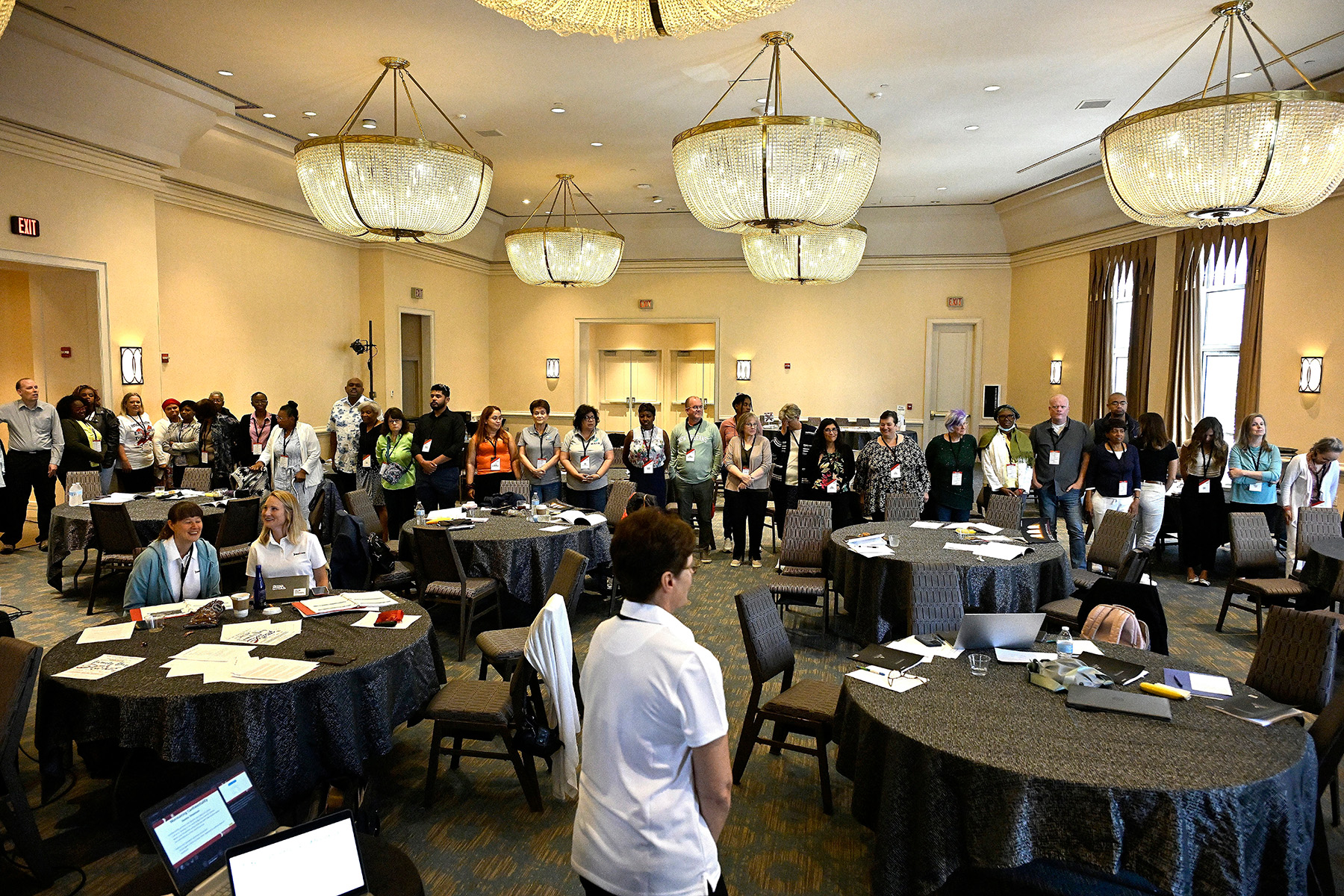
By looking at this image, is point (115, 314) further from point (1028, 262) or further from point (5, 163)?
point (1028, 262)

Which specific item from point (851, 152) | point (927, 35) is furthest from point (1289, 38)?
point (851, 152)

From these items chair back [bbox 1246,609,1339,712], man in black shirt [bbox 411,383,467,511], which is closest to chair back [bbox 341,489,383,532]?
man in black shirt [bbox 411,383,467,511]

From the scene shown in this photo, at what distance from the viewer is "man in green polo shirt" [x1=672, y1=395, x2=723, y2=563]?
29.9 feet

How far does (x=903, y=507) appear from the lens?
7375 millimetres

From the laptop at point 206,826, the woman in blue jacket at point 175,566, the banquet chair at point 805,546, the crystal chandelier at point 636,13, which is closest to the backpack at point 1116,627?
the banquet chair at point 805,546

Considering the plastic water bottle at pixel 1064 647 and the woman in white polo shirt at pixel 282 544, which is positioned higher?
the woman in white polo shirt at pixel 282 544

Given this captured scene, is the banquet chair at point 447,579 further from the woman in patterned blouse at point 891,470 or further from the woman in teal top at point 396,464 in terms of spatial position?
the woman in patterned blouse at point 891,470

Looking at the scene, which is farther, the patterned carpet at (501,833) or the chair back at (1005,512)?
the chair back at (1005,512)

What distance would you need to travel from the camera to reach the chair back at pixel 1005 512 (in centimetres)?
696

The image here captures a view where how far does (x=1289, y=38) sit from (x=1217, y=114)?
11.7 ft

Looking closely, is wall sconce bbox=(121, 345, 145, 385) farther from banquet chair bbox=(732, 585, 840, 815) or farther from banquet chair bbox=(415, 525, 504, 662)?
banquet chair bbox=(732, 585, 840, 815)

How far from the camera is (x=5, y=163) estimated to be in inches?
308

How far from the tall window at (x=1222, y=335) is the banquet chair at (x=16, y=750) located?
11529mm

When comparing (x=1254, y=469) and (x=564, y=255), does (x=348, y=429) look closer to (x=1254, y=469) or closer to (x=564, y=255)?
(x=564, y=255)
